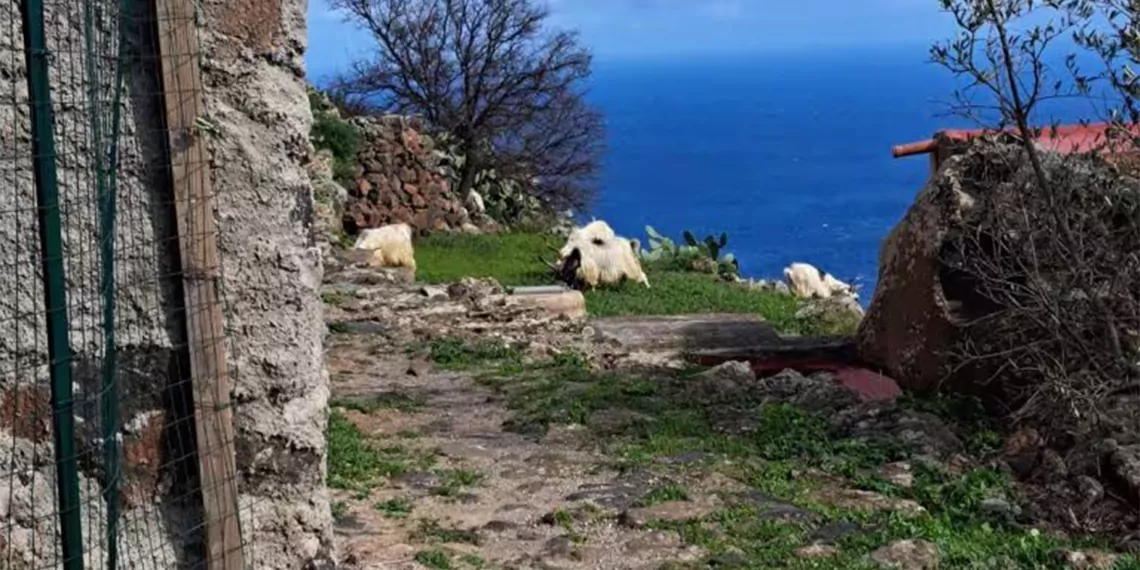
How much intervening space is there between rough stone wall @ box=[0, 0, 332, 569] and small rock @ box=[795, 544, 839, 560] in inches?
75.4

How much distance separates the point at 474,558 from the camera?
4.63 meters

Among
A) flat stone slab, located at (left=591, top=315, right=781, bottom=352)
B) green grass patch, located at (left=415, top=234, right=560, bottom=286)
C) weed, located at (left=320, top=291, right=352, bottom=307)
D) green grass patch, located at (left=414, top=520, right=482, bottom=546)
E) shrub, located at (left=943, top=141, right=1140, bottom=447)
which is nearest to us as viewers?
green grass patch, located at (left=414, top=520, right=482, bottom=546)

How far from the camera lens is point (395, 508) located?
5207 mm

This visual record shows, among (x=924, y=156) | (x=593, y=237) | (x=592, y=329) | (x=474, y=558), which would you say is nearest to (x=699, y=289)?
(x=593, y=237)

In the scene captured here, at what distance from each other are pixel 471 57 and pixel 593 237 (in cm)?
1210

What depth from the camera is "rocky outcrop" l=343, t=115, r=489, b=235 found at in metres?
19.6

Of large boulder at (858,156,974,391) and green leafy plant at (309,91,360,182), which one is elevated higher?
green leafy plant at (309,91,360,182)

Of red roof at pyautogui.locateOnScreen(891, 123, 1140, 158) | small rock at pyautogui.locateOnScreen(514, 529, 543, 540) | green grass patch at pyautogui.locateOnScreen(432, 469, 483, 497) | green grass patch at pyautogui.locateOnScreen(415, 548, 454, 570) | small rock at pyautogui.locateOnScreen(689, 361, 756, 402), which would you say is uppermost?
red roof at pyautogui.locateOnScreen(891, 123, 1140, 158)

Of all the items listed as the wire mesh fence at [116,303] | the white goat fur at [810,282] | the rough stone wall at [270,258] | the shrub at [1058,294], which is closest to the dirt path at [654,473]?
the shrub at [1058,294]

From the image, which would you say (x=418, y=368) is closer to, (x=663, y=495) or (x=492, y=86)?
(x=663, y=495)

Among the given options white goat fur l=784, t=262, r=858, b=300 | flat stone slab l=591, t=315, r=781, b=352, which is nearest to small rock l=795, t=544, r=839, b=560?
flat stone slab l=591, t=315, r=781, b=352

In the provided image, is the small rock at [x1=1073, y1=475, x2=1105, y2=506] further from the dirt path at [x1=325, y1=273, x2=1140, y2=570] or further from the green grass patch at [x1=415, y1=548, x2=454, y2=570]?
the green grass patch at [x1=415, y1=548, x2=454, y2=570]

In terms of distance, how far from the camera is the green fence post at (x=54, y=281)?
2.87m

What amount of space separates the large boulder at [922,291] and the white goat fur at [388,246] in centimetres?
894
